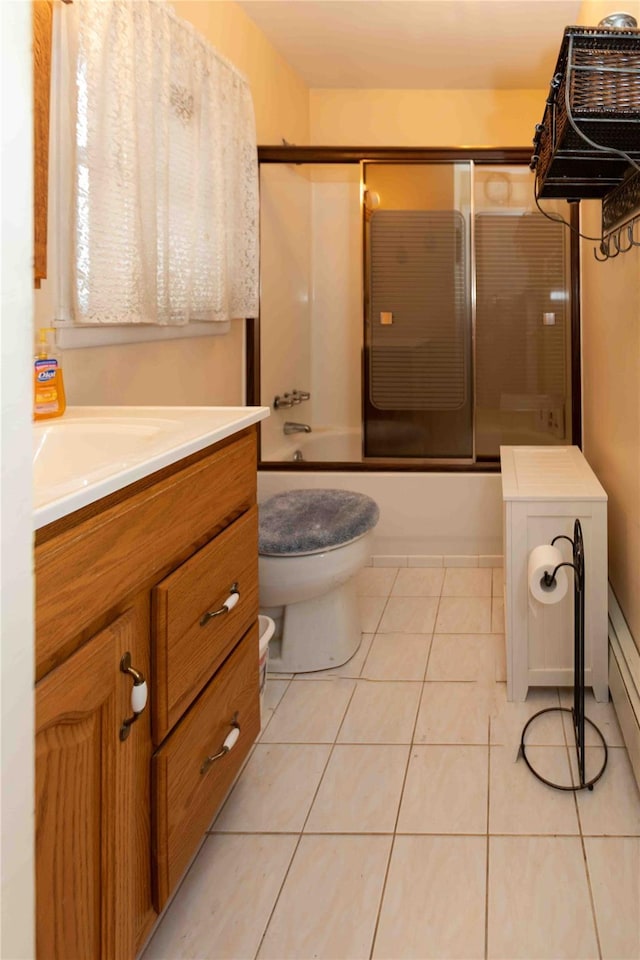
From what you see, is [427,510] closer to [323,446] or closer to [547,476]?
[323,446]

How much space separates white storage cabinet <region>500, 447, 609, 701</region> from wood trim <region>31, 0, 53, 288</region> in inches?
52.6

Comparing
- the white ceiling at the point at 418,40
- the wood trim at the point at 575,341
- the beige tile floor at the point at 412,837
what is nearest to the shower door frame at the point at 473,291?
the wood trim at the point at 575,341

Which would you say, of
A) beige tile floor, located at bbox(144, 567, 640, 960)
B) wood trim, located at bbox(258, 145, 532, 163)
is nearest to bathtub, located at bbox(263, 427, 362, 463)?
wood trim, located at bbox(258, 145, 532, 163)

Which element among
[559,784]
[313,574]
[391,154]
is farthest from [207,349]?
[559,784]

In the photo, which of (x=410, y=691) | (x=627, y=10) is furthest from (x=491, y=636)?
(x=627, y=10)

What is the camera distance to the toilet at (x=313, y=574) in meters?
2.35

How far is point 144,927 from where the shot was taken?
1183 mm

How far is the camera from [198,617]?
4.44 ft

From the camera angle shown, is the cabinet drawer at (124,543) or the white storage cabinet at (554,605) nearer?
the cabinet drawer at (124,543)

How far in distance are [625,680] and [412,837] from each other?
0.71 metres

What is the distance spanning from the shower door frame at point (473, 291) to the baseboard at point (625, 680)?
1345 millimetres

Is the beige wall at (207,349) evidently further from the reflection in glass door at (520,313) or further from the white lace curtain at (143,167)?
the reflection in glass door at (520,313)

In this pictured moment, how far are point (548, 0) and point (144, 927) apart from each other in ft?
11.3

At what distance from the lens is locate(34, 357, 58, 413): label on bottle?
1.71 meters
